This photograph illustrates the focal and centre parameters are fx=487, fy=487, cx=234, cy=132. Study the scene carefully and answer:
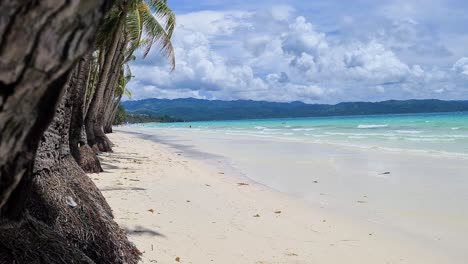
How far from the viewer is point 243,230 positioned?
6.37 m

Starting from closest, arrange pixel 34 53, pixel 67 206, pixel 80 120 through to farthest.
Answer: pixel 34 53
pixel 67 206
pixel 80 120

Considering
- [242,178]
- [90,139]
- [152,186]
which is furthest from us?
[90,139]

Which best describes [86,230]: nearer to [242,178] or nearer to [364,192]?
[364,192]

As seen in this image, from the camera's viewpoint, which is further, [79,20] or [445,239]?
[445,239]

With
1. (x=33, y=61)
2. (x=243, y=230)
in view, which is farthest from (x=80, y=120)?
(x=33, y=61)

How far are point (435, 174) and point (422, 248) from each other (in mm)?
7389

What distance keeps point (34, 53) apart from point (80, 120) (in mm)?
8450

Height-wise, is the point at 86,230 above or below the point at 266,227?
above

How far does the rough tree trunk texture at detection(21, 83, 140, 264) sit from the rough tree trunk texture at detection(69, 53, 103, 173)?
123 cm

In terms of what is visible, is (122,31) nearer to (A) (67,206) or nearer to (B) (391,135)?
(A) (67,206)

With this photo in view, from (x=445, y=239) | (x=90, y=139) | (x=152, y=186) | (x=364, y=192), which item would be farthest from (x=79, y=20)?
(x=90, y=139)

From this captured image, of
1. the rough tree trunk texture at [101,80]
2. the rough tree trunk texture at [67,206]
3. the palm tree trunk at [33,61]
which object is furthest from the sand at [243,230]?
the rough tree trunk texture at [101,80]

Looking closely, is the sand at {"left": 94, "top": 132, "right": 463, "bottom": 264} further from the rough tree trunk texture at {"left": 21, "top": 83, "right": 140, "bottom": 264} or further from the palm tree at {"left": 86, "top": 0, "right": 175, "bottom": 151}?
the palm tree at {"left": 86, "top": 0, "right": 175, "bottom": 151}

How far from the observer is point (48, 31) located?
42.9 inches
